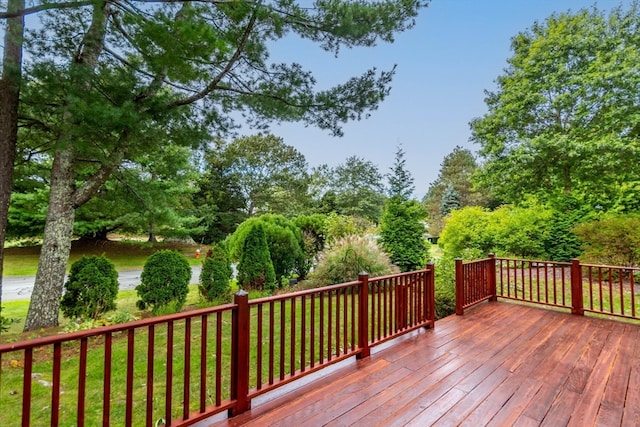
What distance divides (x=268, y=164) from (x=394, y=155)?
47.3 feet

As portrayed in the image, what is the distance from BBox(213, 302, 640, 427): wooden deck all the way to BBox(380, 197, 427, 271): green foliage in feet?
12.3

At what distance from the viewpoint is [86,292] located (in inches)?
186

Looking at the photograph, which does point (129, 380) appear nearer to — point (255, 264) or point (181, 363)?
point (181, 363)

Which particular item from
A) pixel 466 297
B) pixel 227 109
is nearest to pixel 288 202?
pixel 227 109

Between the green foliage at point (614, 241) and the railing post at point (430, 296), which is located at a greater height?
the green foliage at point (614, 241)

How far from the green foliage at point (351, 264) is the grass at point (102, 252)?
9828mm

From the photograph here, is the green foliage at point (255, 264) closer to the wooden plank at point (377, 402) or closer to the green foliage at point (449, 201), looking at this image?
the wooden plank at point (377, 402)

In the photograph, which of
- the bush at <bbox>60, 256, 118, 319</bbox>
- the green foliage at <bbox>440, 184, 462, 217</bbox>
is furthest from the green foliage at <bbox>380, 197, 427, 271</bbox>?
the green foliage at <bbox>440, 184, 462, 217</bbox>

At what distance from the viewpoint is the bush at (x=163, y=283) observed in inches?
207

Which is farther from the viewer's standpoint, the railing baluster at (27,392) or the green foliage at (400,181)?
the green foliage at (400,181)

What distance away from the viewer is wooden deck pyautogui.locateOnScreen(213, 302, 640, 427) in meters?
2.11

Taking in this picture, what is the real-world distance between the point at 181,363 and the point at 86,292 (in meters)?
2.37

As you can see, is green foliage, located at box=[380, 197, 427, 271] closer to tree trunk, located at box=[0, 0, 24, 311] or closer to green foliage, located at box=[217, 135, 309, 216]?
tree trunk, located at box=[0, 0, 24, 311]

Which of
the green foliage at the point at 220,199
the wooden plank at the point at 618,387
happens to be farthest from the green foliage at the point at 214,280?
the green foliage at the point at 220,199
